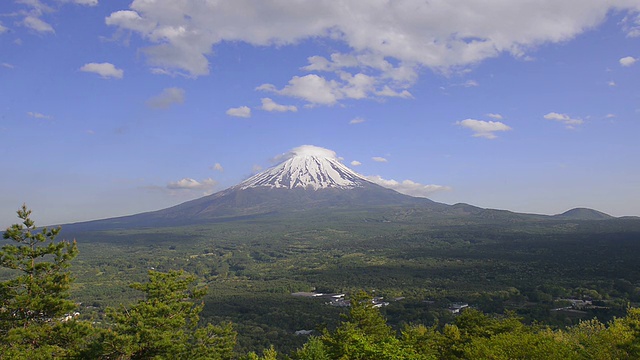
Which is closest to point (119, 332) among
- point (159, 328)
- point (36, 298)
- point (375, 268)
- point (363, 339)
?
point (159, 328)

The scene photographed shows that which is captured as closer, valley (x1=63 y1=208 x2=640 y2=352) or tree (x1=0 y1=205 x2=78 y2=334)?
tree (x1=0 y1=205 x2=78 y2=334)

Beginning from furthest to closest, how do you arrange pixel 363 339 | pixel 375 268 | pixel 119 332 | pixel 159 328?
pixel 375 268, pixel 159 328, pixel 363 339, pixel 119 332

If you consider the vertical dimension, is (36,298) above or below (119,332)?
above

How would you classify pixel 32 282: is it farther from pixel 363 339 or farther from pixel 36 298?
→ pixel 363 339

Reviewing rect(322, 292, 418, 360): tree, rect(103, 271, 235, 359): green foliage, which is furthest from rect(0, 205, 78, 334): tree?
rect(322, 292, 418, 360): tree

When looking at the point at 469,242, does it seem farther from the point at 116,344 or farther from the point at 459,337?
the point at 116,344

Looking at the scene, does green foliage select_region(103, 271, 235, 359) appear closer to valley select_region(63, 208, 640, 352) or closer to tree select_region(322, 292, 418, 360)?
valley select_region(63, 208, 640, 352)
